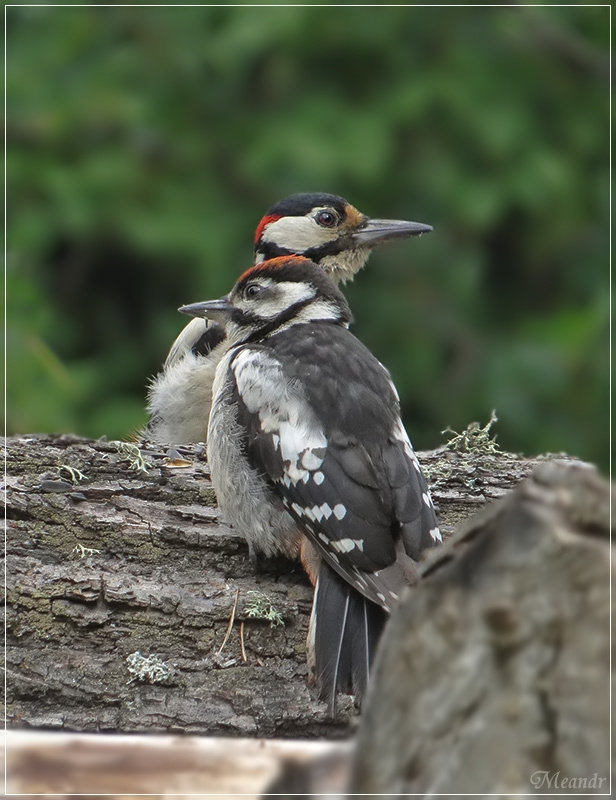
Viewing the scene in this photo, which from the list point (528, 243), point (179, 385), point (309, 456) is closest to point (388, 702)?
point (309, 456)

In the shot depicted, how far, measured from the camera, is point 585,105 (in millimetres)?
7855

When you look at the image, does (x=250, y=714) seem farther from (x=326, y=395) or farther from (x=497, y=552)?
Result: (x=497, y=552)

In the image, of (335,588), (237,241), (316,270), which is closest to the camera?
(335,588)

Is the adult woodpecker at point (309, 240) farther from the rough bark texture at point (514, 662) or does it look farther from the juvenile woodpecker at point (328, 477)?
the rough bark texture at point (514, 662)

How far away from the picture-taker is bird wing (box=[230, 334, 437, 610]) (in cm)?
299

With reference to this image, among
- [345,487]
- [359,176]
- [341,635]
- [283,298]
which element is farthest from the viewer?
[359,176]

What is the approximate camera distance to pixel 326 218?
504cm

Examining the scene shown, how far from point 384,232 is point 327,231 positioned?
0.83 feet

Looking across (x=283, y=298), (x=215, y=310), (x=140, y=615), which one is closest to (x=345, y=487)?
(x=140, y=615)

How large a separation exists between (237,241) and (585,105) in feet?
8.75

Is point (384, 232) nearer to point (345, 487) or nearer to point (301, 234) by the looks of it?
point (301, 234)

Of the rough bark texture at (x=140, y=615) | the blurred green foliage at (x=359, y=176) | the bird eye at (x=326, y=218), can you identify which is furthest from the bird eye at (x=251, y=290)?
the blurred green foliage at (x=359, y=176)

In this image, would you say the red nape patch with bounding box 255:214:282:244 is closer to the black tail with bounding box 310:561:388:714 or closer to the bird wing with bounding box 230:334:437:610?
the bird wing with bounding box 230:334:437:610

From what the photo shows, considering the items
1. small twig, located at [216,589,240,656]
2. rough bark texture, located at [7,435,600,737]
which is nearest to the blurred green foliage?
rough bark texture, located at [7,435,600,737]
